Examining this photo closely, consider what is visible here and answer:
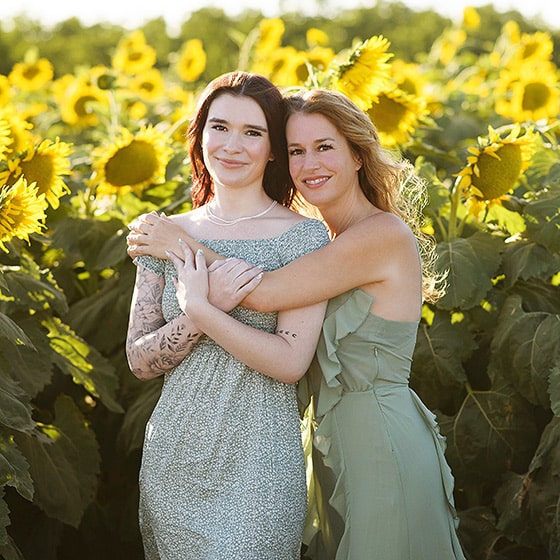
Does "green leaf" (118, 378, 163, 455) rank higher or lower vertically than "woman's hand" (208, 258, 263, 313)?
lower

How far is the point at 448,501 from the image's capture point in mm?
3227

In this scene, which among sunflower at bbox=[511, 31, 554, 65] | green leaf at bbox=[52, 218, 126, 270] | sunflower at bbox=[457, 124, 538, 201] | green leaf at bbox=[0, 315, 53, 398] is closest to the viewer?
green leaf at bbox=[0, 315, 53, 398]

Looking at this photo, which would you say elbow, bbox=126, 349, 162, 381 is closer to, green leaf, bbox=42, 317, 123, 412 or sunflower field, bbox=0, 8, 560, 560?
sunflower field, bbox=0, 8, 560, 560

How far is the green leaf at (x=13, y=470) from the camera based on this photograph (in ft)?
10.3

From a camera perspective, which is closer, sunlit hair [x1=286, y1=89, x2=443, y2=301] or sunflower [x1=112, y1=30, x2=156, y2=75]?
sunlit hair [x1=286, y1=89, x2=443, y2=301]

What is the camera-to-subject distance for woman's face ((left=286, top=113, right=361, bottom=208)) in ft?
10.4

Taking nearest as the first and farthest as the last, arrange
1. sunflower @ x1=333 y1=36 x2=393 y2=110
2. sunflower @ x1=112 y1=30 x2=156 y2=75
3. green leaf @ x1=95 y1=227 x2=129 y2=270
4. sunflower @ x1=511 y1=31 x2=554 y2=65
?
sunflower @ x1=333 y1=36 x2=393 y2=110 → green leaf @ x1=95 y1=227 x2=129 y2=270 → sunflower @ x1=511 y1=31 x2=554 y2=65 → sunflower @ x1=112 y1=30 x2=156 y2=75

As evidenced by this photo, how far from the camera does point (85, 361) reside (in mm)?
4148

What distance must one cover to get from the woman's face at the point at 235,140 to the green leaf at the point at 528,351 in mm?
1391

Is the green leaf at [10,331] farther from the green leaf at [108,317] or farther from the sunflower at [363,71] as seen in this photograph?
the sunflower at [363,71]

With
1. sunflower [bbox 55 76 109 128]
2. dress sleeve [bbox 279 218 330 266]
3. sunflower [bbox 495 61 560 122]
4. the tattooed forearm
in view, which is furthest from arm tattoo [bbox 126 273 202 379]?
sunflower [bbox 55 76 109 128]

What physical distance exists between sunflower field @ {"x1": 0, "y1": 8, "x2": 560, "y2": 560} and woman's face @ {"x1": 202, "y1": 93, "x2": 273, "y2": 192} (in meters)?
0.53

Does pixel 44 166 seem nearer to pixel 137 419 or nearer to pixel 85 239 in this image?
pixel 85 239

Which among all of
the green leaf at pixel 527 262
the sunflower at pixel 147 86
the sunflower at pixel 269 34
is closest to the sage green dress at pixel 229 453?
the green leaf at pixel 527 262
